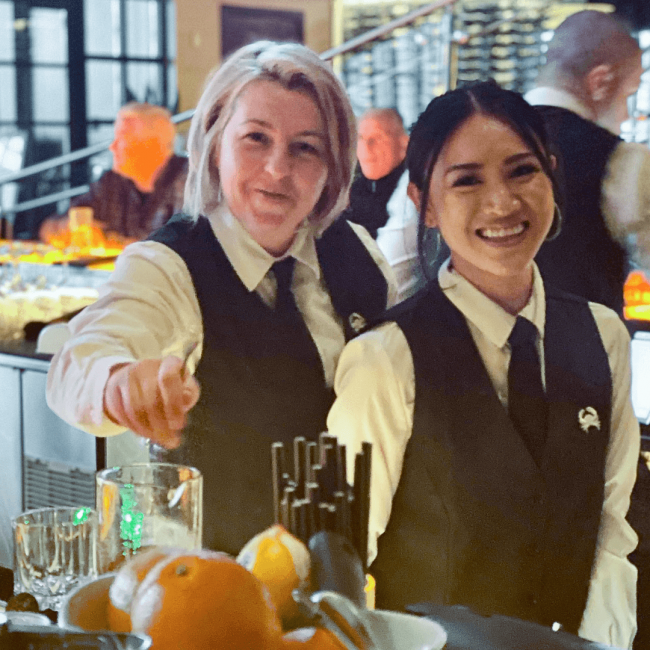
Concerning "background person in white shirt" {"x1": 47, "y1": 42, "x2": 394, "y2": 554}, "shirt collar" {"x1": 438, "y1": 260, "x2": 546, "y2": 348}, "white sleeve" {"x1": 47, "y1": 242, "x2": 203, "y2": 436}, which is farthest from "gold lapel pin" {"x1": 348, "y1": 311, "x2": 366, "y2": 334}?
"white sleeve" {"x1": 47, "y1": 242, "x2": 203, "y2": 436}

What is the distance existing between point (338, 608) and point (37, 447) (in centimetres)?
219

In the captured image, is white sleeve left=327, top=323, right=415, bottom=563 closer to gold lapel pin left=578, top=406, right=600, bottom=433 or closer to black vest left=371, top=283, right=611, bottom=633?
black vest left=371, top=283, right=611, bottom=633

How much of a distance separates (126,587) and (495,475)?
88 centimetres

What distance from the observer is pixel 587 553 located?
1647 mm

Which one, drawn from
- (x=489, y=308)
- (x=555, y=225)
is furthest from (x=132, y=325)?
(x=555, y=225)

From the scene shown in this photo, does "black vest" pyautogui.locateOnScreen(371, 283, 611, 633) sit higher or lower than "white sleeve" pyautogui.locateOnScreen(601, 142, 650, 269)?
lower

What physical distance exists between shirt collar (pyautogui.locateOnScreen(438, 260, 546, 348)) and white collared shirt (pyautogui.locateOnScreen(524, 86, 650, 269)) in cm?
16

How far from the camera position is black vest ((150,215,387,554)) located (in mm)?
1683

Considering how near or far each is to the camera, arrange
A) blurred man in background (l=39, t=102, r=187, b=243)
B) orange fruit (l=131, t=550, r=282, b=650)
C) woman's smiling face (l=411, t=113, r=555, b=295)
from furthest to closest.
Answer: blurred man in background (l=39, t=102, r=187, b=243)
woman's smiling face (l=411, t=113, r=555, b=295)
orange fruit (l=131, t=550, r=282, b=650)

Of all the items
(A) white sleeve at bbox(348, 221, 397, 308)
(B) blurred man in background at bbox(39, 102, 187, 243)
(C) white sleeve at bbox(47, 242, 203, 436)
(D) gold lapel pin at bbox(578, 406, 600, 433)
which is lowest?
(D) gold lapel pin at bbox(578, 406, 600, 433)

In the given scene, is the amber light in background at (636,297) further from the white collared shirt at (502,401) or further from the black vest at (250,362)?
the black vest at (250,362)

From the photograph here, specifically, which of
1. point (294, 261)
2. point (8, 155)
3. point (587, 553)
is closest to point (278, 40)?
point (294, 261)

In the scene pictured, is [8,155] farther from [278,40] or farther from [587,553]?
[587,553]

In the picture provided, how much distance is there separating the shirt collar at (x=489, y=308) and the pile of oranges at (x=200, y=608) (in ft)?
2.83
